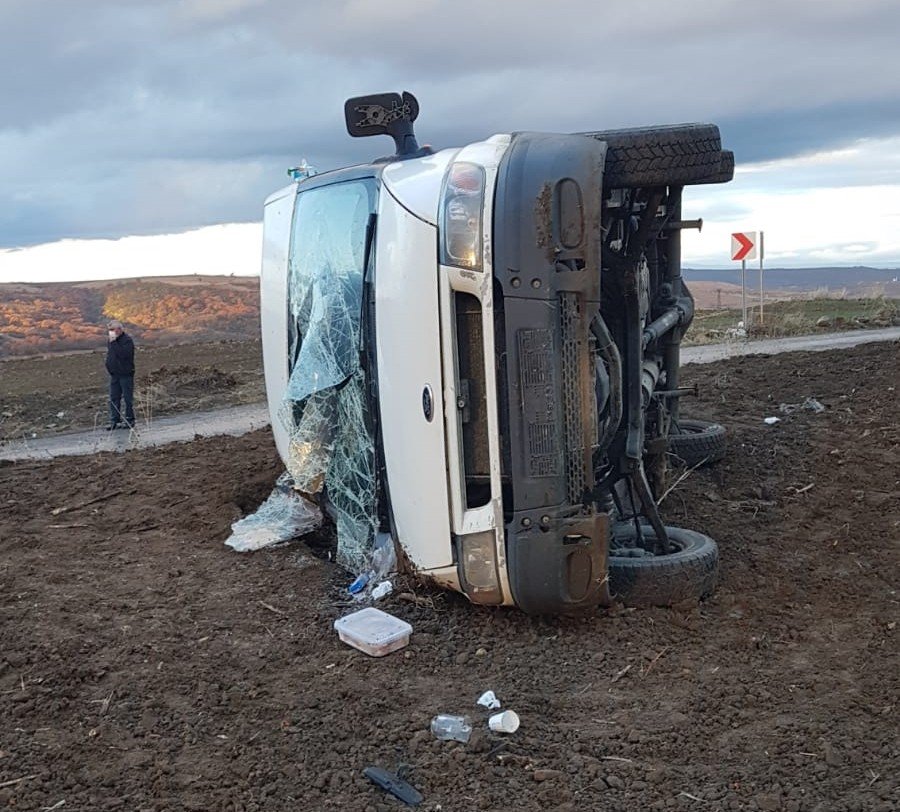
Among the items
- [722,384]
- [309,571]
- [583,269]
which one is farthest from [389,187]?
[722,384]

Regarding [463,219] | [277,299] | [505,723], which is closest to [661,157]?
[463,219]

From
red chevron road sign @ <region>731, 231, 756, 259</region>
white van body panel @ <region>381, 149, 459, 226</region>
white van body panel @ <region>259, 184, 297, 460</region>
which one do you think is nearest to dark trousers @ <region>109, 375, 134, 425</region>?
white van body panel @ <region>259, 184, 297, 460</region>

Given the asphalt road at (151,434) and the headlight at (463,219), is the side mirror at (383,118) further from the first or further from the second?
the asphalt road at (151,434)

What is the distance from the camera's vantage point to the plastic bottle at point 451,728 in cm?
329

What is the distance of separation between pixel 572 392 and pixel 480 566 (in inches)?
33.4

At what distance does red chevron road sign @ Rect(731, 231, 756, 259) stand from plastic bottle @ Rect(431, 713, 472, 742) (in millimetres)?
19115

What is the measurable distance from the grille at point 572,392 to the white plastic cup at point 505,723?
95 centimetres

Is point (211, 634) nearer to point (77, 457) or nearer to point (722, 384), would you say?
point (77, 457)

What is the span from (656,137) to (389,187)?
1.22 m

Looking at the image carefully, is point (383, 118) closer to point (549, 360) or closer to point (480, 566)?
point (549, 360)

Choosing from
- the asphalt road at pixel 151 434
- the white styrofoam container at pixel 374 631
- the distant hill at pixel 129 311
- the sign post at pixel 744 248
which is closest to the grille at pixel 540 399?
the white styrofoam container at pixel 374 631

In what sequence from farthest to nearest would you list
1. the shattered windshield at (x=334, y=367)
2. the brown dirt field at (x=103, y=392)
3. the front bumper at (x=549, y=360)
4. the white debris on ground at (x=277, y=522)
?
the brown dirt field at (x=103, y=392)
the white debris on ground at (x=277, y=522)
the shattered windshield at (x=334, y=367)
the front bumper at (x=549, y=360)

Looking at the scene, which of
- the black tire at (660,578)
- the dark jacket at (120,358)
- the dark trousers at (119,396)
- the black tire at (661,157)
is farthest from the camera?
the dark trousers at (119,396)

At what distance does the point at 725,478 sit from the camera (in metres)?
6.45
